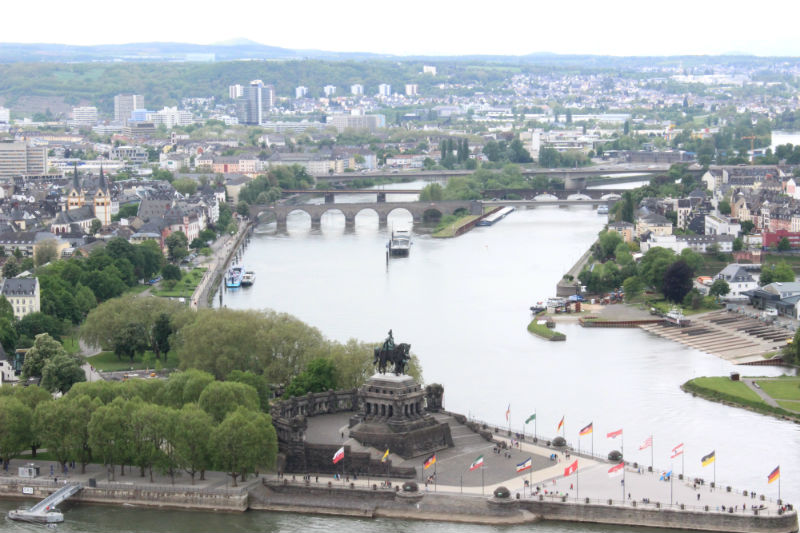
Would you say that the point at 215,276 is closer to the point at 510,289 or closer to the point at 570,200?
the point at 510,289

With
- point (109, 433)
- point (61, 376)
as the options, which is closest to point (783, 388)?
point (61, 376)

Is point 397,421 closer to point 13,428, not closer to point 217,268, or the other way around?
point 13,428

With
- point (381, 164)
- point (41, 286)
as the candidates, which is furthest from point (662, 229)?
point (381, 164)

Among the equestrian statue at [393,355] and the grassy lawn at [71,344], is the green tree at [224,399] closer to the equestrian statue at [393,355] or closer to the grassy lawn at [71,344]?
the equestrian statue at [393,355]

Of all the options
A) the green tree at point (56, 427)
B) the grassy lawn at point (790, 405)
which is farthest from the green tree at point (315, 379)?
the grassy lawn at point (790, 405)

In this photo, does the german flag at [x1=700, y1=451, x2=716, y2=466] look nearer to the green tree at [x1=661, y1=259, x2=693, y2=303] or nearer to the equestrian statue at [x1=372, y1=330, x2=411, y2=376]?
the equestrian statue at [x1=372, y1=330, x2=411, y2=376]

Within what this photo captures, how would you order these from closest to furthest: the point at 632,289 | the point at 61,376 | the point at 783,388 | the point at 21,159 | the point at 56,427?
the point at 56,427 → the point at 61,376 → the point at 783,388 → the point at 632,289 → the point at 21,159
